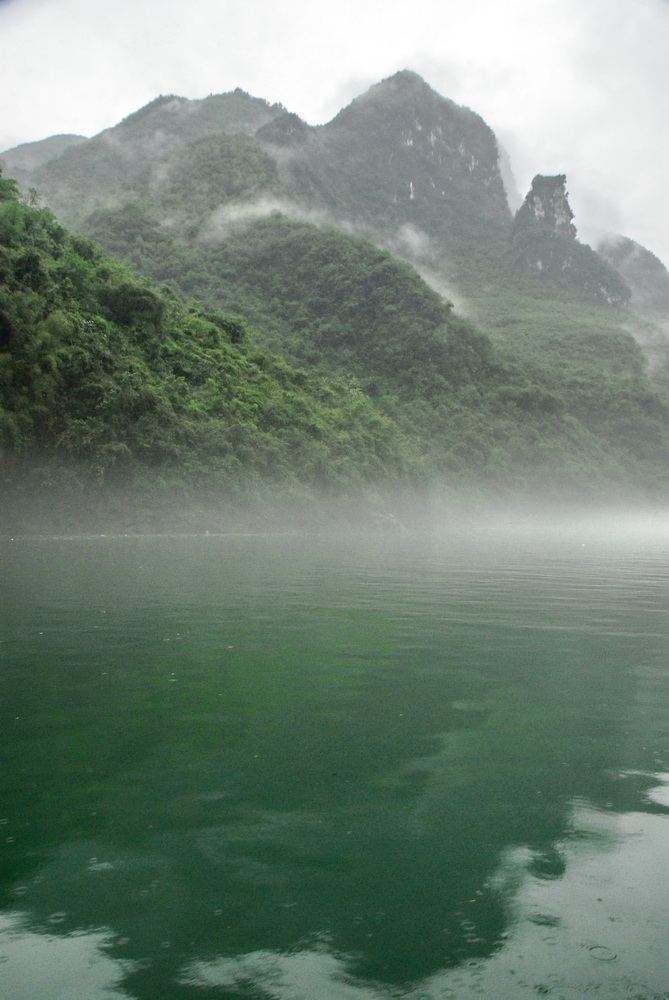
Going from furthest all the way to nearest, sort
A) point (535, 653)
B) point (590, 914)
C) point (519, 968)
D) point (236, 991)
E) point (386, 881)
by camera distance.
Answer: point (535, 653) < point (386, 881) < point (590, 914) < point (519, 968) < point (236, 991)

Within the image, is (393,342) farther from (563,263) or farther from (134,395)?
(563,263)

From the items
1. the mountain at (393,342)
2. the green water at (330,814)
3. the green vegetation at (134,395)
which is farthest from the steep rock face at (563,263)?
the green water at (330,814)

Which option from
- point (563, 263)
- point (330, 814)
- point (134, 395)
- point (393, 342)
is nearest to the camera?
point (330, 814)

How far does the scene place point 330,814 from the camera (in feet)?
14.6

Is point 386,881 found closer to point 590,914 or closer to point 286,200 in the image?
point 590,914

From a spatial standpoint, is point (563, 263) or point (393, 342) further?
point (563, 263)

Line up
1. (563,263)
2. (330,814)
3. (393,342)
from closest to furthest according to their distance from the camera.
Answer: (330,814)
(393,342)
(563,263)

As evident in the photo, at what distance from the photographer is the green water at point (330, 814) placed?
10.1 feet

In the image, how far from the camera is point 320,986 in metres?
2.92

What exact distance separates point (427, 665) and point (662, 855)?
4648 mm

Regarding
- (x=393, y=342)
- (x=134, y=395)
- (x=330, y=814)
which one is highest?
(x=393, y=342)

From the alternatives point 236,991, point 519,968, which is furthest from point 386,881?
point 236,991

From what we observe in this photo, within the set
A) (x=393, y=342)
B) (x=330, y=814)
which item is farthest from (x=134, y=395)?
(x=393, y=342)

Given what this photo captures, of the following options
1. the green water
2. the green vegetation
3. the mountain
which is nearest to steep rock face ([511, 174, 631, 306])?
the mountain
